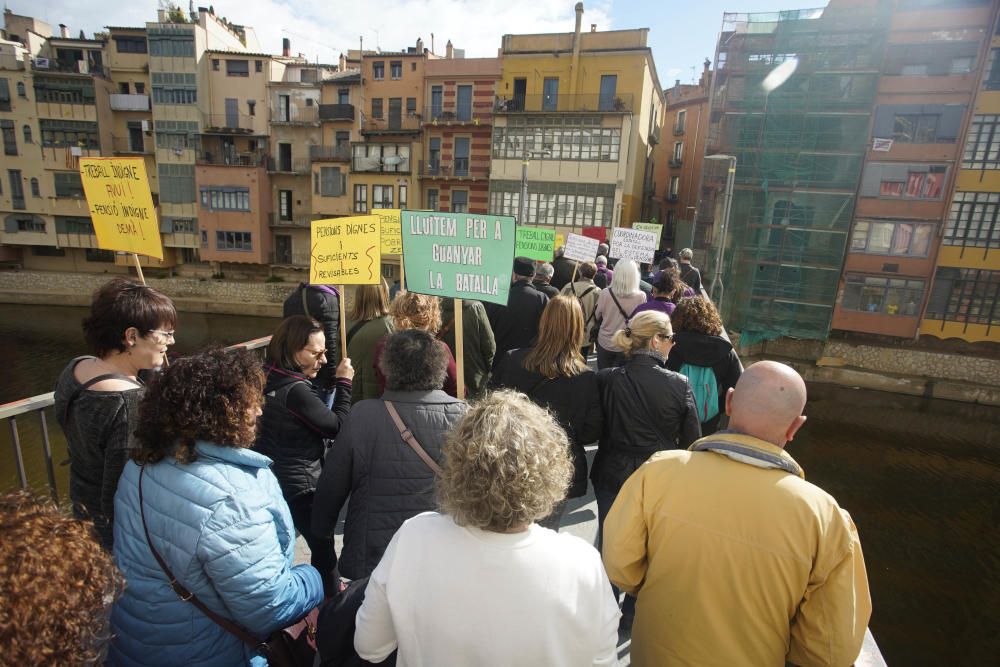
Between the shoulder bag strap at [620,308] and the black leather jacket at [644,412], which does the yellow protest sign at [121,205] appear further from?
the shoulder bag strap at [620,308]

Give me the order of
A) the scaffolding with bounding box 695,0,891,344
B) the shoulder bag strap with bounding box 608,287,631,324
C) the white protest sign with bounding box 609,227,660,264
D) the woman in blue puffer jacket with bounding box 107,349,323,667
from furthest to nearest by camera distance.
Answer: the scaffolding with bounding box 695,0,891,344
the white protest sign with bounding box 609,227,660,264
the shoulder bag strap with bounding box 608,287,631,324
the woman in blue puffer jacket with bounding box 107,349,323,667

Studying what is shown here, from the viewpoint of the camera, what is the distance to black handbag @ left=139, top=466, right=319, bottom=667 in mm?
1653

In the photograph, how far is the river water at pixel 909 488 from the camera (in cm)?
1037

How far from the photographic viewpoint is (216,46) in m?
33.4

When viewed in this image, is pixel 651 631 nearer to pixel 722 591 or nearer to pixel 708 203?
pixel 722 591

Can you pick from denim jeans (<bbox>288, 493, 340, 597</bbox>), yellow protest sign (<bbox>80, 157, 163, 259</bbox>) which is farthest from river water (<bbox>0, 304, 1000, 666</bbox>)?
denim jeans (<bbox>288, 493, 340, 597</bbox>)

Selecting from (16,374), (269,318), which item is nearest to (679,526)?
(16,374)

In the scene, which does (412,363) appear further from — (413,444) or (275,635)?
(275,635)

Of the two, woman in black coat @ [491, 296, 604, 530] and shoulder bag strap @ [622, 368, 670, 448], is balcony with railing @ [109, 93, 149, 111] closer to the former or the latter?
woman in black coat @ [491, 296, 604, 530]

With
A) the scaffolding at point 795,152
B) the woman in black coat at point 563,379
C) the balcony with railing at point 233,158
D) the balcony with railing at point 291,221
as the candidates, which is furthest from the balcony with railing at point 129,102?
the woman in black coat at point 563,379

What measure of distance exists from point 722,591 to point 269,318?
3360 cm

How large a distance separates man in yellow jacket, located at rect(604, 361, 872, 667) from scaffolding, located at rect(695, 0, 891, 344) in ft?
80.1

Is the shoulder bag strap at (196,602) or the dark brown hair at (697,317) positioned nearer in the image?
the shoulder bag strap at (196,602)

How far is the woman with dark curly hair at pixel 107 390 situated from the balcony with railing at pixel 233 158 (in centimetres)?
3416
